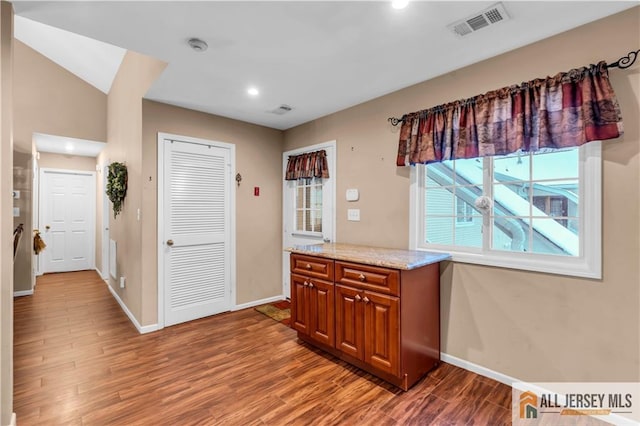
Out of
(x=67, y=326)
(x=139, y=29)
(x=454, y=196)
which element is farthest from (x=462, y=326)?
(x=67, y=326)

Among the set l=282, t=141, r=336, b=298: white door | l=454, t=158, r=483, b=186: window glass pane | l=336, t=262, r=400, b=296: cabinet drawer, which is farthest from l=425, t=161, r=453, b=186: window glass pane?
l=282, t=141, r=336, b=298: white door

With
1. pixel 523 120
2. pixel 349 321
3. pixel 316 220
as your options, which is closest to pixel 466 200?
pixel 523 120

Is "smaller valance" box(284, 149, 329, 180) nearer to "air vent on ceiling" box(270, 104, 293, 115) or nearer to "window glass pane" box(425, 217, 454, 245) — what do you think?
"air vent on ceiling" box(270, 104, 293, 115)

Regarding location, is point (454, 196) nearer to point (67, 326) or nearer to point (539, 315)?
point (539, 315)

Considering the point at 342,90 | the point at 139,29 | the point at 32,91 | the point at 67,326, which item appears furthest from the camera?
the point at 32,91

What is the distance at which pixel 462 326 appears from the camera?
2535mm

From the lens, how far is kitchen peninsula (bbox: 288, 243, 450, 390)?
2234 millimetres

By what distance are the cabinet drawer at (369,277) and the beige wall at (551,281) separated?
2.24ft

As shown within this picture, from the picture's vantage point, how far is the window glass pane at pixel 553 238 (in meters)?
2.07

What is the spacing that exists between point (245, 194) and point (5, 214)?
257 centimetres

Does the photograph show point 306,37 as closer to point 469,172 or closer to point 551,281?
point 469,172

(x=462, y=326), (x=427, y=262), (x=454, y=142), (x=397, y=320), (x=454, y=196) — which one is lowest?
(x=462, y=326)

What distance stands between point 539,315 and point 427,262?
0.84 meters

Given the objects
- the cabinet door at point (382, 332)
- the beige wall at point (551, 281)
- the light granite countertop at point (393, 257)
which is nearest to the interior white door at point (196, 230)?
the light granite countertop at point (393, 257)
